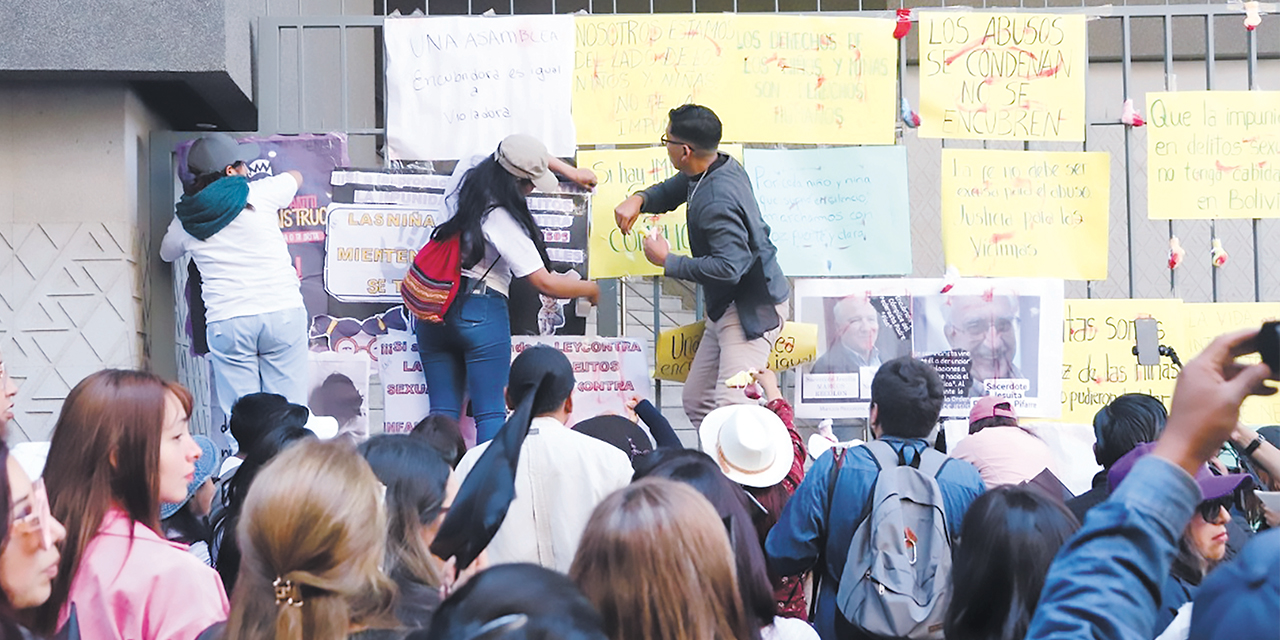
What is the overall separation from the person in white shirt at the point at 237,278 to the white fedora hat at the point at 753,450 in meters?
2.68

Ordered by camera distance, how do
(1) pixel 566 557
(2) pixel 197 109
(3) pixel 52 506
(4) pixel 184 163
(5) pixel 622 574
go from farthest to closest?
(2) pixel 197 109
(4) pixel 184 163
(1) pixel 566 557
(3) pixel 52 506
(5) pixel 622 574

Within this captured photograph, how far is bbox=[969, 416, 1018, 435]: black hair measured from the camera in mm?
5855

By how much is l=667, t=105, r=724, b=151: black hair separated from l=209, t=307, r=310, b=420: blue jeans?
209cm

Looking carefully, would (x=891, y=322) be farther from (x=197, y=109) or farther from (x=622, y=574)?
(x=622, y=574)

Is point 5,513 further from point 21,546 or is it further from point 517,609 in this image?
point 517,609

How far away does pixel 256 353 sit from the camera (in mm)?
7008

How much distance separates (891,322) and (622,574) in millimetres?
5359

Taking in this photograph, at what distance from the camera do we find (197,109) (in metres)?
8.14

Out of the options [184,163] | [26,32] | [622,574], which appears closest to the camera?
[622,574]

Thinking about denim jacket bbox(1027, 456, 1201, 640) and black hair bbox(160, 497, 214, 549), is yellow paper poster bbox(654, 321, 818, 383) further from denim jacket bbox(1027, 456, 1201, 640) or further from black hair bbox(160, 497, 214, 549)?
denim jacket bbox(1027, 456, 1201, 640)

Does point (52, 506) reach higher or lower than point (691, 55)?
lower

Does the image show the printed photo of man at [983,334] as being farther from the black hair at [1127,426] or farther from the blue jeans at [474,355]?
the black hair at [1127,426]

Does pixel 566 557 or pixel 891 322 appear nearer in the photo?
pixel 566 557

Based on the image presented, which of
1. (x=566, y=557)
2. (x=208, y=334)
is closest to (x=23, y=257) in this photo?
(x=208, y=334)
